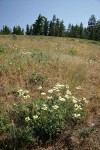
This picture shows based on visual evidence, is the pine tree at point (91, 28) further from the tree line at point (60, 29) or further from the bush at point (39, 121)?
the bush at point (39, 121)

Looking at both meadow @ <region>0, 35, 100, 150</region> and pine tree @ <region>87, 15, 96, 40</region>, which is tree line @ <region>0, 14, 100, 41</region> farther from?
meadow @ <region>0, 35, 100, 150</region>

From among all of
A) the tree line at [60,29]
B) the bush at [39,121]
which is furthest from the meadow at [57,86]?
the tree line at [60,29]

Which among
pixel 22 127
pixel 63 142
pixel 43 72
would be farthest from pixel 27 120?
pixel 43 72

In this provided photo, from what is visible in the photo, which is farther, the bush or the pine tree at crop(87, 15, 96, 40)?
the pine tree at crop(87, 15, 96, 40)

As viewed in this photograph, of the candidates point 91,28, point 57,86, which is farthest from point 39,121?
point 91,28

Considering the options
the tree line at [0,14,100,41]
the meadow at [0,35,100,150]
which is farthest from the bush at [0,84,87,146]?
the tree line at [0,14,100,41]

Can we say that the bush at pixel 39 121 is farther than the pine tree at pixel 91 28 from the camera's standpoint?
No

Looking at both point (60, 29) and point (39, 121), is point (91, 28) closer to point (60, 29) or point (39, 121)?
point (60, 29)

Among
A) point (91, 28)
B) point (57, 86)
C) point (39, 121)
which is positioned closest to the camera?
point (39, 121)

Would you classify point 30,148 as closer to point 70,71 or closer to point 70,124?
point 70,124

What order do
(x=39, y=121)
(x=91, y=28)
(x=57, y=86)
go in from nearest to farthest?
(x=39, y=121)
(x=57, y=86)
(x=91, y=28)

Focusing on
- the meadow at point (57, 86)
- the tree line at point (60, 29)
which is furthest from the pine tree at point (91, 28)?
the meadow at point (57, 86)

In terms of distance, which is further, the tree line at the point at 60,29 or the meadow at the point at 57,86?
the tree line at the point at 60,29

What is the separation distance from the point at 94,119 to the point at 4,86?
3.09 m
